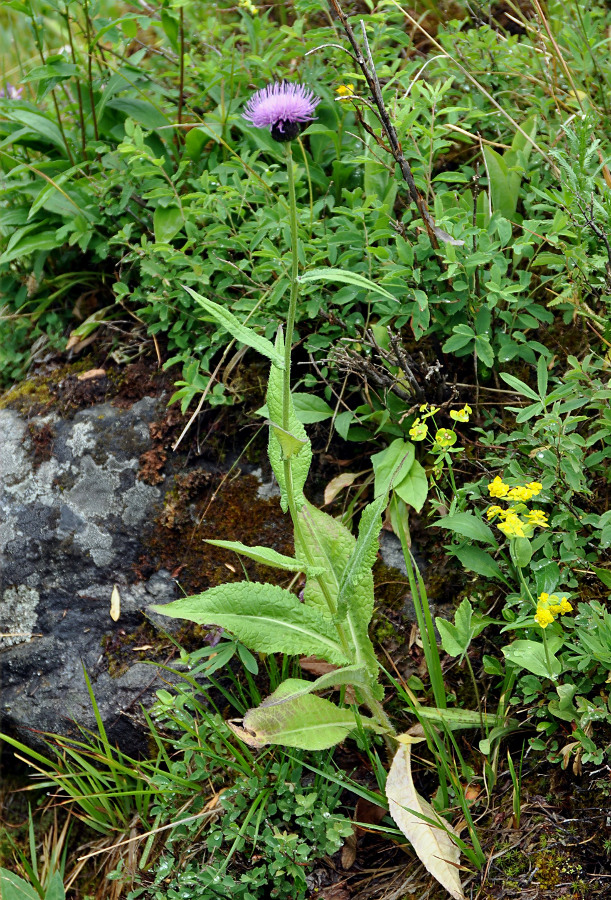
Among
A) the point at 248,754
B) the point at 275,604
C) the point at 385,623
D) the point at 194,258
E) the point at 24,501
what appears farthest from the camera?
the point at 24,501

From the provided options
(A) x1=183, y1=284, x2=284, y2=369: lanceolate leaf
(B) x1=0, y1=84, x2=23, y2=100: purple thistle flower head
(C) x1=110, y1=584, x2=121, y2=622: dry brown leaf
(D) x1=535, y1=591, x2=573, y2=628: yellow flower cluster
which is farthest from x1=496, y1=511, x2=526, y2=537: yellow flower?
(B) x1=0, y1=84, x2=23, y2=100: purple thistle flower head

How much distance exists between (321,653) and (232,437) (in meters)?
0.97

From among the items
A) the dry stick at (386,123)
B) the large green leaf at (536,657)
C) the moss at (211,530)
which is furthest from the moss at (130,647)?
the dry stick at (386,123)

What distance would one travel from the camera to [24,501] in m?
2.53

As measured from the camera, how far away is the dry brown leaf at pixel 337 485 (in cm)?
226

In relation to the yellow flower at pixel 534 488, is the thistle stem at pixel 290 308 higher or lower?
higher

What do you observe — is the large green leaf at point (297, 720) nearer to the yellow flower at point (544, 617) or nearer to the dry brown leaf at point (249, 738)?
the dry brown leaf at point (249, 738)

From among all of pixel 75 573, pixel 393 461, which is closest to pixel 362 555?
pixel 393 461

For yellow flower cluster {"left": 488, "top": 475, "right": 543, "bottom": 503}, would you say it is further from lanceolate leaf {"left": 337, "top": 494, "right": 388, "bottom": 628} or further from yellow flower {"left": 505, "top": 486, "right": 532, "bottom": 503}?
lanceolate leaf {"left": 337, "top": 494, "right": 388, "bottom": 628}

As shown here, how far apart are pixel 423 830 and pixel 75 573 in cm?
138

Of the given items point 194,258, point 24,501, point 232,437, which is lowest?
point 24,501

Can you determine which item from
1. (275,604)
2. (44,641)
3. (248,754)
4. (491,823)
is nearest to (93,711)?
(44,641)

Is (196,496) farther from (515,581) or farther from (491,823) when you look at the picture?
(491,823)

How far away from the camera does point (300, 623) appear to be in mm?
1741
